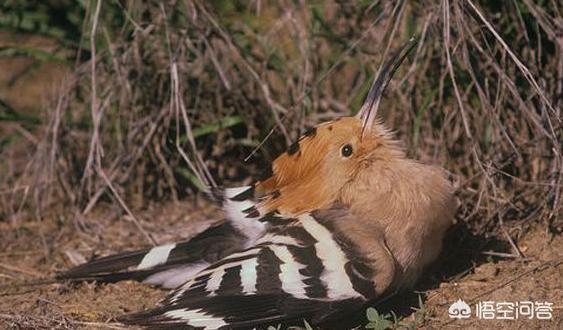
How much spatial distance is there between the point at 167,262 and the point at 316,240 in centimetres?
63

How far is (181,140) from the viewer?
4.04 metres

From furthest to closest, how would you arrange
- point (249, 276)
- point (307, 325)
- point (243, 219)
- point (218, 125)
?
point (218, 125)
point (243, 219)
point (249, 276)
point (307, 325)

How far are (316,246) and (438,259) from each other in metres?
0.58

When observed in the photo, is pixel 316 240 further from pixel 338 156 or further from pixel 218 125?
pixel 218 125

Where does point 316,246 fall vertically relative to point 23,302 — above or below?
above

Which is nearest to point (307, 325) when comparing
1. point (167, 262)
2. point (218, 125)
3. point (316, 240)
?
point (316, 240)

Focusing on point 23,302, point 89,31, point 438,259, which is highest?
point 89,31

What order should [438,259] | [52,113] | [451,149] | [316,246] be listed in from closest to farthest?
[316,246] < [438,259] < [451,149] < [52,113]

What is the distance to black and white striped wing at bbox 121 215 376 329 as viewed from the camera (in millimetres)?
2871

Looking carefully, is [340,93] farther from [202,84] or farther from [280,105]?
[202,84]

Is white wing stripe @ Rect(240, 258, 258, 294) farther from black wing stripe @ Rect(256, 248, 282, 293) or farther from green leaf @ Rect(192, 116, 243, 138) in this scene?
green leaf @ Rect(192, 116, 243, 138)

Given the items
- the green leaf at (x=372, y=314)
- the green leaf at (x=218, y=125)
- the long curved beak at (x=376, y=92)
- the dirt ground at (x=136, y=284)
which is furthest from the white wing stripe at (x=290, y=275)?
the green leaf at (x=218, y=125)

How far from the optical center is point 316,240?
298cm

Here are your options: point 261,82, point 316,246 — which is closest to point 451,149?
point 261,82
